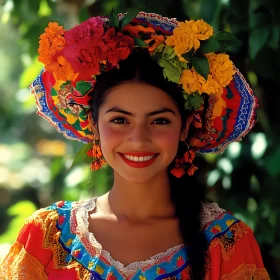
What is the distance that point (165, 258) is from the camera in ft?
7.39

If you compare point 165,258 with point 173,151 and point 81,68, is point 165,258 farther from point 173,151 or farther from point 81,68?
point 81,68

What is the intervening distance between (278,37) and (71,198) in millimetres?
1178

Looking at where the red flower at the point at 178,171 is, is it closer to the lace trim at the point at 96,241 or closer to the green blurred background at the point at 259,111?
the lace trim at the point at 96,241

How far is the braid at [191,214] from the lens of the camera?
2.23m

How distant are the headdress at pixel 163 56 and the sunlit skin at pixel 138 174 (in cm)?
9

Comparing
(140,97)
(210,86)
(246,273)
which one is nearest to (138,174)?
(140,97)

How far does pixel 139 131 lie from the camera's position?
7.20 feet

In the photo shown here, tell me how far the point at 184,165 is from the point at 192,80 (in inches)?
12.2

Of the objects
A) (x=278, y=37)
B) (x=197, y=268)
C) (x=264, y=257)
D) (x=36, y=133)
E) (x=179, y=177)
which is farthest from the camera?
(x=36, y=133)

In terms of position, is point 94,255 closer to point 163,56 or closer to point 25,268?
point 25,268

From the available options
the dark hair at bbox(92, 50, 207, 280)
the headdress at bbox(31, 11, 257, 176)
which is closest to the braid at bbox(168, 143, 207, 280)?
the dark hair at bbox(92, 50, 207, 280)

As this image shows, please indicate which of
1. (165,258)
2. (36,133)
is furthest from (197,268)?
(36,133)

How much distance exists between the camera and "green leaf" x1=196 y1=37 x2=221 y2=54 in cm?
221

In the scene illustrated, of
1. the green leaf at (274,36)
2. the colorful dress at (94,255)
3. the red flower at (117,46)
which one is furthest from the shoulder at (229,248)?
the green leaf at (274,36)
